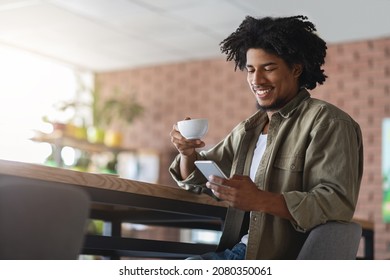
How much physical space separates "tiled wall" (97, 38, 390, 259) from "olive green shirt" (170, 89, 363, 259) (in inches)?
151

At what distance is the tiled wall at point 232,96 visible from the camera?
18.1 ft

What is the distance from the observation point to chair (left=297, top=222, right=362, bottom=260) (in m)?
1.53

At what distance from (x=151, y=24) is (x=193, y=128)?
3747mm

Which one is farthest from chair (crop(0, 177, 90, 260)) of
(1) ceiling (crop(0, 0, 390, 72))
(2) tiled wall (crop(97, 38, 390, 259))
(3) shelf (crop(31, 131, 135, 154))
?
(3) shelf (crop(31, 131, 135, 154))

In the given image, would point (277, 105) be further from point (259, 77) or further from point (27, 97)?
point (27, 97)

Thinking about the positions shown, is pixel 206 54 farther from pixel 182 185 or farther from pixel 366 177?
pixel 182 185

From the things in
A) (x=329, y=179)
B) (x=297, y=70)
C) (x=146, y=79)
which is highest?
(x=146, y=79)

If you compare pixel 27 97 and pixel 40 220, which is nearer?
pixel 40 220

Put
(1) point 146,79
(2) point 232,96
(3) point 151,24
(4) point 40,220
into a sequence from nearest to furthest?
(4) point 40,220, (3) point 151,24, (2) point 232,96, (1) point 146,79

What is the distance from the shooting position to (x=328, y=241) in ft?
5.02

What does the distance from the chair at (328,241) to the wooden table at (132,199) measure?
16.8 inches

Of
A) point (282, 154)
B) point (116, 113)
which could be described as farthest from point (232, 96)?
point (282, 154)

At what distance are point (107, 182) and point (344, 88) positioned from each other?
4335mm

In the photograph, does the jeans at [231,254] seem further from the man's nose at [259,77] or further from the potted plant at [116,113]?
the potted plant at [116,113]
